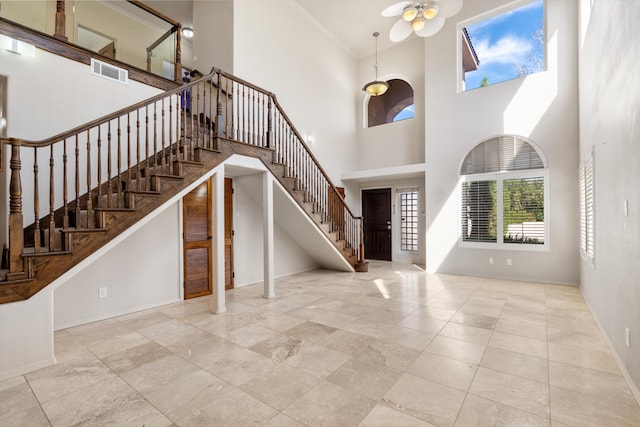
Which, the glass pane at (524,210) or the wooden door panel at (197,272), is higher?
Answer: the glass pane at (524,210)

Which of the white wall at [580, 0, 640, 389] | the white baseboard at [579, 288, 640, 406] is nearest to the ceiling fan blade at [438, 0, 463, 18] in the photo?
the white wall at [580, 0, 640, 389]

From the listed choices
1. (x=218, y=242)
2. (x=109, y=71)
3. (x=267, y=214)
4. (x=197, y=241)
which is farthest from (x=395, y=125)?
(x=109, y=71)

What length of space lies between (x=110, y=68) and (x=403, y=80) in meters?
6.99

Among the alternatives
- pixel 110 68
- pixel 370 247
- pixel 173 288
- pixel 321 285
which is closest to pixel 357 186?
pixel 370 247

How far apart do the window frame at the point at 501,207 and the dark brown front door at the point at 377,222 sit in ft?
8.01

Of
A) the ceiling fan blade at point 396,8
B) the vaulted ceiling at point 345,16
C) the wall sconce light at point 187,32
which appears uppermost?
the vaulted ceiling at point 345,16

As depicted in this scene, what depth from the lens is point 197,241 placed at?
505 cm

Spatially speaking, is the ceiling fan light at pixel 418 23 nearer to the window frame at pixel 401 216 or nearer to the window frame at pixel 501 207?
the window frame at pixel 501 207

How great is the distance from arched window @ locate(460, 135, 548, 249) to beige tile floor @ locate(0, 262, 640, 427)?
5.98 ft

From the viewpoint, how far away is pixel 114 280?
404 centimetres

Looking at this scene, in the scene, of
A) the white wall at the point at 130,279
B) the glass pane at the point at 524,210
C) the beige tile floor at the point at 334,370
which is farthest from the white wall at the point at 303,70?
the beige tile floor at the point at 334,370

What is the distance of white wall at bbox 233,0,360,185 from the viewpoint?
590 centimetres

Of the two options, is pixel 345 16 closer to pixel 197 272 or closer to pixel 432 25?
pixel 432 25

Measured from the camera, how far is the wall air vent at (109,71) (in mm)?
3965
